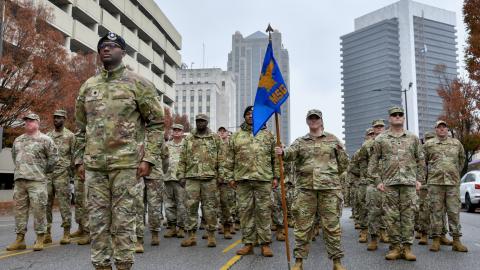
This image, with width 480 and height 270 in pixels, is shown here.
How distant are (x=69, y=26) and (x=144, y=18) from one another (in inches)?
624

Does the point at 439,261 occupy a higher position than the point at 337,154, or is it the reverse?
the point at 337,154

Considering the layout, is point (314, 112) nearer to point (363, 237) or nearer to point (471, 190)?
point (363, 237)

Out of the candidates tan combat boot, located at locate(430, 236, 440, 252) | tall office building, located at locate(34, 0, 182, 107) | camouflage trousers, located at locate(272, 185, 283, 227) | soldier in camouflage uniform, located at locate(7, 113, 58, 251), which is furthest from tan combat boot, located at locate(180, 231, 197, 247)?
tall office building, located at locate(34, 0, 182, 107)

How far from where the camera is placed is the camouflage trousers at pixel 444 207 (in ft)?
26.1

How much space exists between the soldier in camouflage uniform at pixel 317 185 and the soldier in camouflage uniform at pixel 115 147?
185 cm

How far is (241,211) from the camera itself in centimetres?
744

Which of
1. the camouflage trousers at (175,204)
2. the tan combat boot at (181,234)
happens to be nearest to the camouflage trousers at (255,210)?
the camouflage trousers at (175,204)

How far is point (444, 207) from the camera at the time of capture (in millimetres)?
8219

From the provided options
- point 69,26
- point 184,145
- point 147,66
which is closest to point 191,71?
point 147,66

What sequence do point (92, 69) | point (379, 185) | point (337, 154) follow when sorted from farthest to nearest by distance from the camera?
point (92, 69) → point (379, 185) → point (337, 154)

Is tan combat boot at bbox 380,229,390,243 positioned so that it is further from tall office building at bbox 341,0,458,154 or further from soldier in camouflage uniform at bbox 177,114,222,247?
tall office building at bbox 341,0,458,154

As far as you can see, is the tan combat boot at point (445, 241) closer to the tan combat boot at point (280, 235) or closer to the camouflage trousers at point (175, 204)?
the tan combat boot at point (280, 235)

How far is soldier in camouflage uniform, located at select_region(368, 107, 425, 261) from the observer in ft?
23.2

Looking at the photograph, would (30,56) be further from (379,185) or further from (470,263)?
(470,263)
